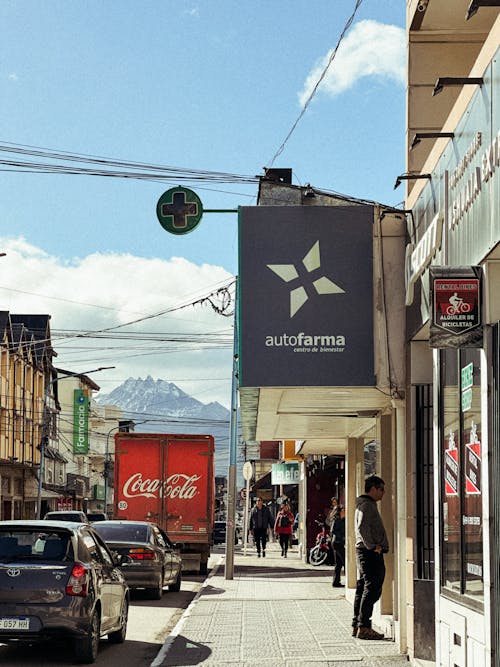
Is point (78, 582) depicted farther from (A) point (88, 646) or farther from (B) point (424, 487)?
(B) point (424, 487)

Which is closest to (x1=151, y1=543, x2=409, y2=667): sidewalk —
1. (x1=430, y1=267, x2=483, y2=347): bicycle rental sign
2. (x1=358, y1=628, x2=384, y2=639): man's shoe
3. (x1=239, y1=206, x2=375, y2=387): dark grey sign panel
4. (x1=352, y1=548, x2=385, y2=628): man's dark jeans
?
(x1=358, y1=628, x2=384, y2=639): man's shoe

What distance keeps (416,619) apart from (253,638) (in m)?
3.01

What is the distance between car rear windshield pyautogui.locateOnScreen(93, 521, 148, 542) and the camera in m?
22.2

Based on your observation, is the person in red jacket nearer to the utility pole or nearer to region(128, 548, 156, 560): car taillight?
the utility pole

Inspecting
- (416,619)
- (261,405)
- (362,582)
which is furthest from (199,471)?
(416,619)

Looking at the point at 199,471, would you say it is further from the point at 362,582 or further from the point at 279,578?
the point at 362,582

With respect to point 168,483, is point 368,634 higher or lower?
lower

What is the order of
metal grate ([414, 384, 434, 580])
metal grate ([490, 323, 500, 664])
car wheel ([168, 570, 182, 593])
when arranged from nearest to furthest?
metal grate ([490, 323, 500, 664]) → metal grate ([414, 384, 434, 580]) → car wheel ([168, 570, 182, 593])

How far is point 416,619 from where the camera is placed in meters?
12.2

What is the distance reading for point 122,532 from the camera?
22.5 meters

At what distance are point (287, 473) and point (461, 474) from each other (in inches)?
1370

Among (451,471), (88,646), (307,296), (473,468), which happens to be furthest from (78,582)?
(473,468)

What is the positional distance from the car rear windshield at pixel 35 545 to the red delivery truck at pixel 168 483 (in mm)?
15566

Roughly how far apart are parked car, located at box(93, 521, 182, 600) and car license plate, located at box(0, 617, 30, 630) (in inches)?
294
